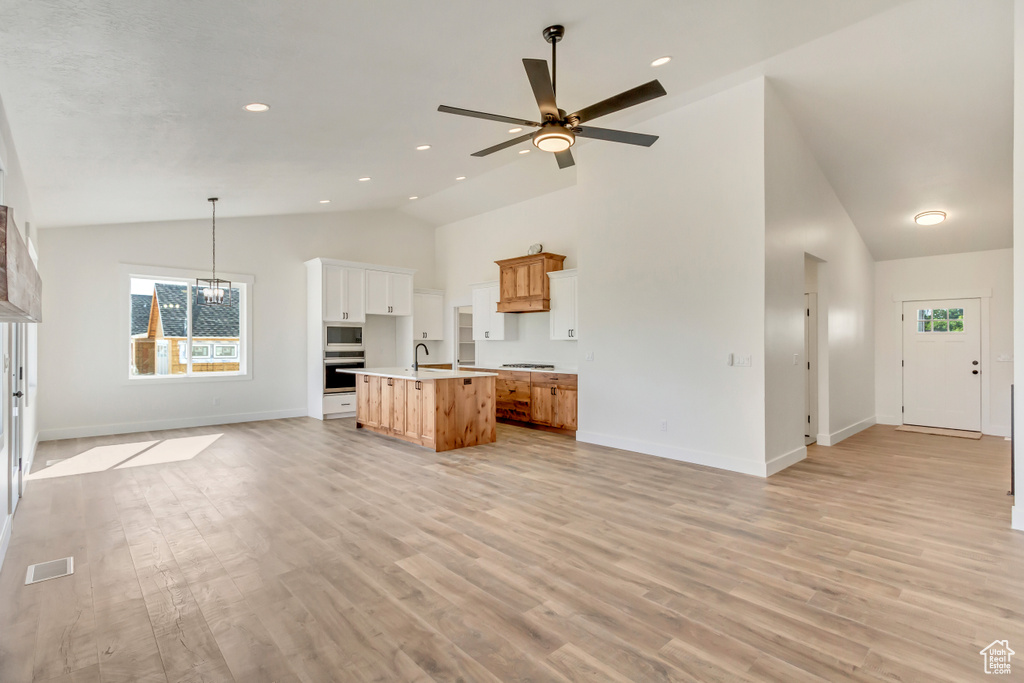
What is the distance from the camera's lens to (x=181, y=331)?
23.9 ft

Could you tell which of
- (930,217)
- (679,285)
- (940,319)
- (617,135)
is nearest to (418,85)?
(617,135)

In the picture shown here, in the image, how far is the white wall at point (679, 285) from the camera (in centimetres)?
465

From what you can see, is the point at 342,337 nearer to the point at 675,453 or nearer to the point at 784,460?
the point at 675,453

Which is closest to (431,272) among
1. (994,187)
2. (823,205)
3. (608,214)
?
(608,214)

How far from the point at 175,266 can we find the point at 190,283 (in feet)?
1.00

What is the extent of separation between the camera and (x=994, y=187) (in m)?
5.43

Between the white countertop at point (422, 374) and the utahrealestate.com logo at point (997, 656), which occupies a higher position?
the white countertop at point (422, 374)

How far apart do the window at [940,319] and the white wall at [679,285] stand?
455 centimetres

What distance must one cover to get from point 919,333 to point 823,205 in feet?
10.3

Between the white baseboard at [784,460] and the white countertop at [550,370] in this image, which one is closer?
the white baseboard at [784,460]

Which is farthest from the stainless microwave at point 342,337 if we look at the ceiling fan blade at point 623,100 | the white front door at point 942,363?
the white front door at point 942,363

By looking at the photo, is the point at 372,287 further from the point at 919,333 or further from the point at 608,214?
the point at 919,333

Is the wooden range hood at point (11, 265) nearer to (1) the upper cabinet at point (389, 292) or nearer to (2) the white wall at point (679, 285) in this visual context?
(2) the white wall at point (679, 285)

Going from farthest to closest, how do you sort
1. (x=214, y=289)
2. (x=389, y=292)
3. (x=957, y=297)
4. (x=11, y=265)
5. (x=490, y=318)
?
1. (x=389, y=292)
2. (x=490, y=318)
3. (x=957, y=297)
4. (x=214, y=289)
5. (x=11, y=265)
